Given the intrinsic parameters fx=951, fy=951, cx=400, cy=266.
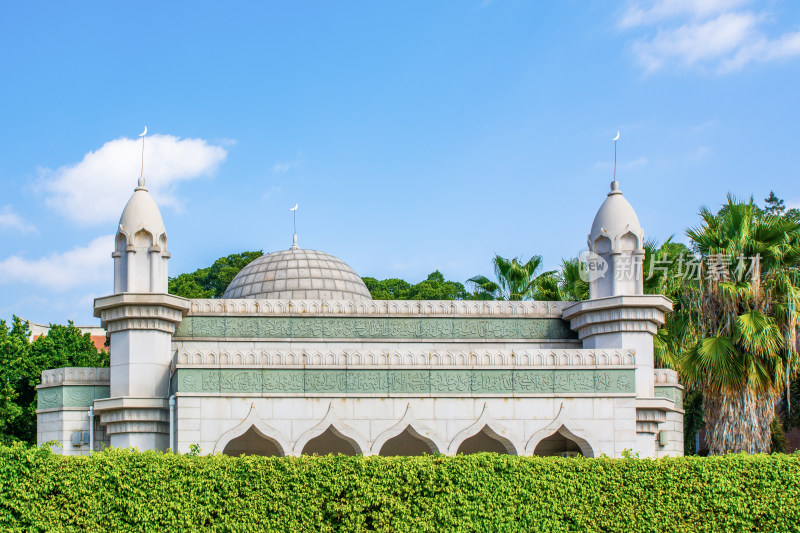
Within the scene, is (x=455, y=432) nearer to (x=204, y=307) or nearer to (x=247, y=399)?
(x=247, y=399)

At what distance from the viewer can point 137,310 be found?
22.1m

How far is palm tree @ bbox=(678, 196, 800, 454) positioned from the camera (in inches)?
923

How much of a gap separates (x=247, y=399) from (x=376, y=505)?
4.83m

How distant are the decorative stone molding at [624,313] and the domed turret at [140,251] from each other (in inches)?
404

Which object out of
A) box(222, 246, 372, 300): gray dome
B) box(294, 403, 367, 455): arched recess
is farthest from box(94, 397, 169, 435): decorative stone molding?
box(222, 246, 372, 300): gray dome

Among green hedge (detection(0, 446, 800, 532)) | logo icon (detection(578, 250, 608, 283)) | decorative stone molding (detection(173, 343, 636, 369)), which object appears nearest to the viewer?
green hedge (detection(0, 446, 800, 532))

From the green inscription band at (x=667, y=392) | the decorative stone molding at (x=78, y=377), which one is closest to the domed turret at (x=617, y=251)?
the green inscription band at (x=667, y=392)

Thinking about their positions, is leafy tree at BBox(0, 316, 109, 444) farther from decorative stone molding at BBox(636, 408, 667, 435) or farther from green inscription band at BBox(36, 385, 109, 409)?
decorative stone molding at BBox(636, 408, 667, 435)

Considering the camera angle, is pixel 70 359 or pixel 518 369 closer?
pixel 518 369

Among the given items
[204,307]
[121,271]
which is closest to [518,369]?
[204,307]

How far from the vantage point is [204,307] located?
2348 cm

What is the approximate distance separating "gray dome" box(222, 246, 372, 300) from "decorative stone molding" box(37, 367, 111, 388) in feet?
20.6

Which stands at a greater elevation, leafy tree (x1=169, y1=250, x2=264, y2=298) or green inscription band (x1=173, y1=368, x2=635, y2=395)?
leafy tree (x1=169, y1=250, x2=264, y2=298)

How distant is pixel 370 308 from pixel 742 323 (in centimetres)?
916
